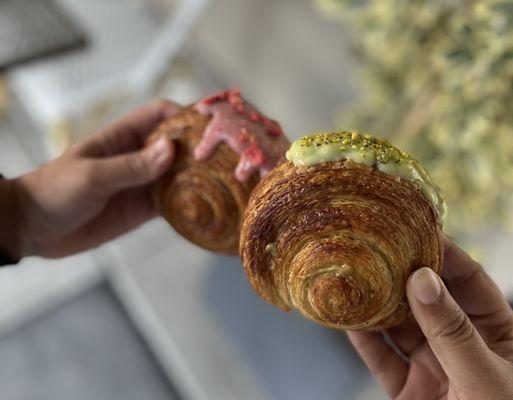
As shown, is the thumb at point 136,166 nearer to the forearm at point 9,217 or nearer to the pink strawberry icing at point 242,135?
the pink strawberry icing at point 242,135

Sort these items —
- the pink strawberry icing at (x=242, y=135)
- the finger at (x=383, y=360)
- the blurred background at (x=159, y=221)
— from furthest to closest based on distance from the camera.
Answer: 1. the blurred background at (x=159, y=221)
2. the finger at (x=383, y=360)
3. the pink strawberry icing at (x=242, y=135)

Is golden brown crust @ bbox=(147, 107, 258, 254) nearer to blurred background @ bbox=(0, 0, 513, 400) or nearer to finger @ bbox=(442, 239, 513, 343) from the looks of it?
finger @ bbox=(442, 239, 513, 343)

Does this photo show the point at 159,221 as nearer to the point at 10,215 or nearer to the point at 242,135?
the point at 10,215

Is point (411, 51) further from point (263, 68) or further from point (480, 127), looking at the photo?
point (263, 68)

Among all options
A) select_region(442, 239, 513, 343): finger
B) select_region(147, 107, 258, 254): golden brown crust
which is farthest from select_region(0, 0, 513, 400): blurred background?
select_region(147, 107, 258, 254): golden brown crust

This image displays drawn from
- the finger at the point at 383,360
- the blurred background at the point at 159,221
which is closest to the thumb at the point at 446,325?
the finger at the point at 383,360

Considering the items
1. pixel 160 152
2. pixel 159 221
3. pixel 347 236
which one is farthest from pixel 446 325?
pixel 159 221
